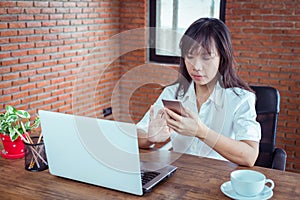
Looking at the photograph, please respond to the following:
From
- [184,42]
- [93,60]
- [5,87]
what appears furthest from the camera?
[93,60]

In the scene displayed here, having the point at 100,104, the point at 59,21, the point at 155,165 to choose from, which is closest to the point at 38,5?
the point at 59,21

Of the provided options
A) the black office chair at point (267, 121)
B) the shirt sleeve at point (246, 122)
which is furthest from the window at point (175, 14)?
the shirt sleeve at point (246, 122)

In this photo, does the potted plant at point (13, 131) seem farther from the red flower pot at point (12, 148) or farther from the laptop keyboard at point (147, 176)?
the laptop keyboard at point (147, 176)

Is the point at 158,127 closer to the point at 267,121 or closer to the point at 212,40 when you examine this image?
the point at 212,40

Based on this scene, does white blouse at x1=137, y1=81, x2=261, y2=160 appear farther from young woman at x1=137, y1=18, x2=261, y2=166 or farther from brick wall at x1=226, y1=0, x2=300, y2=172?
brick wall at x1=226, y1=0, x2=300, y2=172

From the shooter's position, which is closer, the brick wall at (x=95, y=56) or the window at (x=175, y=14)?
the brick wall at (x=95, y=56)

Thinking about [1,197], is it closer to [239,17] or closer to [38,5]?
[38,5]

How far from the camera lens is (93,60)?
4.20 m

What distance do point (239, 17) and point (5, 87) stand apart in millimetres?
2207

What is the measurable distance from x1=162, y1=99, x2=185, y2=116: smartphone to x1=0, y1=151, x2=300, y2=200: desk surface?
24cm

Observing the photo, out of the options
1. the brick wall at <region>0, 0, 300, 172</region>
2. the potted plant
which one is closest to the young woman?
the potted plant

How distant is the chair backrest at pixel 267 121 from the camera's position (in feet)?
6.99

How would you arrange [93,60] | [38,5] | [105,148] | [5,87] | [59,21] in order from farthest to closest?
[93,60], [59,21], [38,5], [5,87], [105,148]

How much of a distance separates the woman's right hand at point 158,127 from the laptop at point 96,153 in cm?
23
